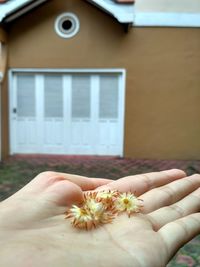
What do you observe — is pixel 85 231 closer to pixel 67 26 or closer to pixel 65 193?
pixel 65 193

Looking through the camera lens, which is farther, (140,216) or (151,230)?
(140,216)

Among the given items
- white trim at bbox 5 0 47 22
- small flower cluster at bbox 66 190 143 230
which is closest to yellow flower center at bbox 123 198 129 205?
small flower cluster at bbox 66 190 143 230

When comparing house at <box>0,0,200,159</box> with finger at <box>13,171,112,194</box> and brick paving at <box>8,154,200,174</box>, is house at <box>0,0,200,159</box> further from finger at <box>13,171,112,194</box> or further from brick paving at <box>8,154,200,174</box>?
finger at <box>13,171,112,194</box>

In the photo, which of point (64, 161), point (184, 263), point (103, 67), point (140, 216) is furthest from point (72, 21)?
point (140, 216)

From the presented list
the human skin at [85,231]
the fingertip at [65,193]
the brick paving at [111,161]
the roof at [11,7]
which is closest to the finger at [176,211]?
the human skin at [85,231]

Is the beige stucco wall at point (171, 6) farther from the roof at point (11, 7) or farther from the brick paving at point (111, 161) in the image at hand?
the brick paving at point (111, 161)

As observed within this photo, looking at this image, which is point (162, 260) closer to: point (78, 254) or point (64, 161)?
point (78, 254)

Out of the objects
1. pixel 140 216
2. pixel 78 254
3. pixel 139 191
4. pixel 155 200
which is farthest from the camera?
pixel 139 191
